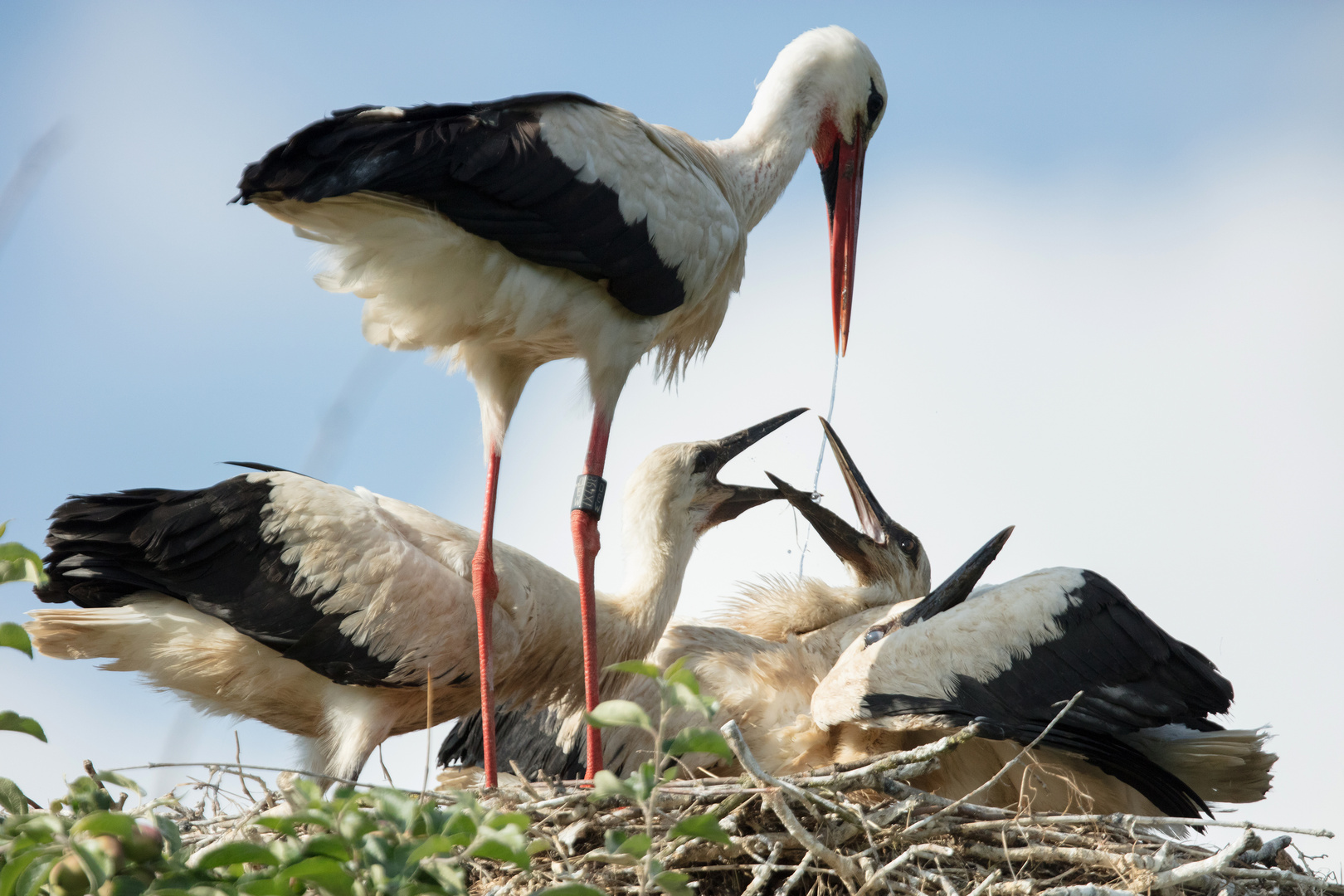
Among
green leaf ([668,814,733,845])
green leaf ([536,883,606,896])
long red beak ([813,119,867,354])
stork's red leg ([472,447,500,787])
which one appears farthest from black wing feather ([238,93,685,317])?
green leaf ([536,883,606,896])

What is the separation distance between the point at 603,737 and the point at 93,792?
248 centimetres

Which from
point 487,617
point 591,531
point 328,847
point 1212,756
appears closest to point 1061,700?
point 1212,756

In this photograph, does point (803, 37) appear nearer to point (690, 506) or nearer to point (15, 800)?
point (690, 506)

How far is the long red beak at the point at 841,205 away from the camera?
497 cm

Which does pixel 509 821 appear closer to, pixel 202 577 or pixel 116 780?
pixel 116 780

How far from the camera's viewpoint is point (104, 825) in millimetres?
1570

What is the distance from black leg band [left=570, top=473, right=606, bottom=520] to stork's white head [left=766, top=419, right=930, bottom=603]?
3.55 feet

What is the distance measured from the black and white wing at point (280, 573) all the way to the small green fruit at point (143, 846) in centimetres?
240

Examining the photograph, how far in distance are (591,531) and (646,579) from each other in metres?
0.53

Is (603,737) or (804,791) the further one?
(603,737)

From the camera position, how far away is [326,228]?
12.0 ft

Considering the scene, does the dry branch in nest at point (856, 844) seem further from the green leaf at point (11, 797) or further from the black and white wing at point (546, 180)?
the black and white wing at point (546, 180)

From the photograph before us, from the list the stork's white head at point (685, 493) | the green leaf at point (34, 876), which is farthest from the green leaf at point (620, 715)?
the stork's white head at point (685, 493)

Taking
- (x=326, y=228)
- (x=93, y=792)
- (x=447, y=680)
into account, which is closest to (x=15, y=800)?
(x=93, y=792)
